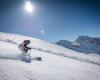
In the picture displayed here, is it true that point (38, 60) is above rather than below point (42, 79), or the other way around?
above

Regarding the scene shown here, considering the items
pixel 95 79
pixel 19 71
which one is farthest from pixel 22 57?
pixel 95 79

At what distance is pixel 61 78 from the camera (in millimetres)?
9625

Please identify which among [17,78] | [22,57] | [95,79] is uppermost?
[22,57]

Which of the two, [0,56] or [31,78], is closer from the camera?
[31,78]

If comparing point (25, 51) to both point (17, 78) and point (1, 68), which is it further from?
point (17, 78)

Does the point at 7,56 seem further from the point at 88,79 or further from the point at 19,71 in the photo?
the point at 88,79

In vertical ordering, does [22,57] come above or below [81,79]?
above

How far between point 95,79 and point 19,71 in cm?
646

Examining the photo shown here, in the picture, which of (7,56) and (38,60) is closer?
(7,56)

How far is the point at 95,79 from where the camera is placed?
38.9ft

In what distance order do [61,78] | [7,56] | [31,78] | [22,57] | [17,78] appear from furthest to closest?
[22,57] < [7,56] < [61,78] < [31,78] < [17,78]

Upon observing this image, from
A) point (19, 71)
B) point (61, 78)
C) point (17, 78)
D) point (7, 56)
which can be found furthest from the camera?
point (7, 56)

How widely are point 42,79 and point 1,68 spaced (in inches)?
98.7

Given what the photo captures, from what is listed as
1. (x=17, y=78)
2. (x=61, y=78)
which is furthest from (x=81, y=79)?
(x=17, y=78)
